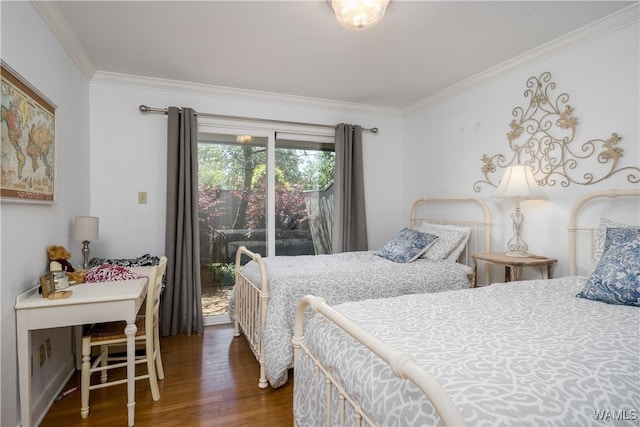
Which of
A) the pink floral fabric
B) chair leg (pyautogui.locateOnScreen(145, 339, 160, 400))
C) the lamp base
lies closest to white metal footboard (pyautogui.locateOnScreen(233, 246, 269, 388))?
chair leg (pyautogui.locateOnScreen(145, 339, 160, 400))

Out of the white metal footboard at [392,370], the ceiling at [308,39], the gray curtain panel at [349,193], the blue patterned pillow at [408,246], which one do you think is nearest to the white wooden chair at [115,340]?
the white metal footboard at [392,370]

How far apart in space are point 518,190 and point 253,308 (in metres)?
2.11

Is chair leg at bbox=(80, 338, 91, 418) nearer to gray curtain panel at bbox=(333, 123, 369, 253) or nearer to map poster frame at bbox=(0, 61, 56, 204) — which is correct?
map poster frame at bbox=(0, 61, 56, 204)

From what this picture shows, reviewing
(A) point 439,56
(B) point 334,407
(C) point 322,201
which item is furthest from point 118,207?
(A) point 439,56

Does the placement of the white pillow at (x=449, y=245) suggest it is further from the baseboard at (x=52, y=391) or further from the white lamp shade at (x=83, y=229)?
the baseboard at (x=52, y=391)

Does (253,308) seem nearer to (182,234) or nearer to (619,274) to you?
(182,234)

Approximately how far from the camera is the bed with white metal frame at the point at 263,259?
7.06 feet

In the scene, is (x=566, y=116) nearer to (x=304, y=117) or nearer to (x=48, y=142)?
(x=304, y=117)

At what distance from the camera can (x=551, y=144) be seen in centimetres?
246

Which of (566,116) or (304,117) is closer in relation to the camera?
(566,116)

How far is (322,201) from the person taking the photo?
12.5ft

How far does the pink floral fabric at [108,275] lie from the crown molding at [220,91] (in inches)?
70.2

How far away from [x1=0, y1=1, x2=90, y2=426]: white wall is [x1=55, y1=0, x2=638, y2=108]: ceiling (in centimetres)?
30

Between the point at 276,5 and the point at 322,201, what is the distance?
7.08 feet
